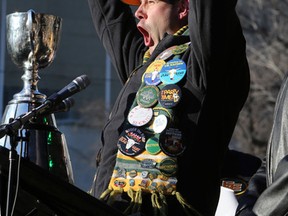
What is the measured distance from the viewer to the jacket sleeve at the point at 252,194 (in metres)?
4.02

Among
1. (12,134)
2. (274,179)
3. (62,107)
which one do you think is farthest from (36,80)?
(274,179)

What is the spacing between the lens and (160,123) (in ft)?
16.7

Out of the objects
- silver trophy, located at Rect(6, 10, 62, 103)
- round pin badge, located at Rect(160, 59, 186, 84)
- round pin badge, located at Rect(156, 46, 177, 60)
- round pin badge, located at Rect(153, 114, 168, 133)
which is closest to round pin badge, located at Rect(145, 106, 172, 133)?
round pin badge, located at Rect(153, 114, 168, 133)

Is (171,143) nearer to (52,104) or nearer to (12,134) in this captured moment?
(52,104)

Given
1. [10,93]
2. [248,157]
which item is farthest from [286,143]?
[10,93]

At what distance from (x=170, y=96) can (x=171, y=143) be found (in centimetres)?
21

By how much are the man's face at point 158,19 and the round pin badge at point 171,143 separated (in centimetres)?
53

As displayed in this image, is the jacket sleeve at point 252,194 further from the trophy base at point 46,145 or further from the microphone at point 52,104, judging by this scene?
the trophy base at point 46,145

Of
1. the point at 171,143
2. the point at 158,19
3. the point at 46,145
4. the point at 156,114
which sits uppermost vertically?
the point at 158,19

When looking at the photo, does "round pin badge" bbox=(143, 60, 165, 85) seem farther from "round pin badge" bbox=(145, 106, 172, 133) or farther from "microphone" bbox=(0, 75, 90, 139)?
"microphone" bbox=(0, 75, 90, 139)

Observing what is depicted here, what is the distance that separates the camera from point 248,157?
6547mm

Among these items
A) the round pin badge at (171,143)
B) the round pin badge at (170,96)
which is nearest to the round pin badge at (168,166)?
the round pin badge at (171,143)

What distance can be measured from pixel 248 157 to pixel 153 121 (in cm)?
154

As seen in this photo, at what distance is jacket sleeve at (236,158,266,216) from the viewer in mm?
4023
